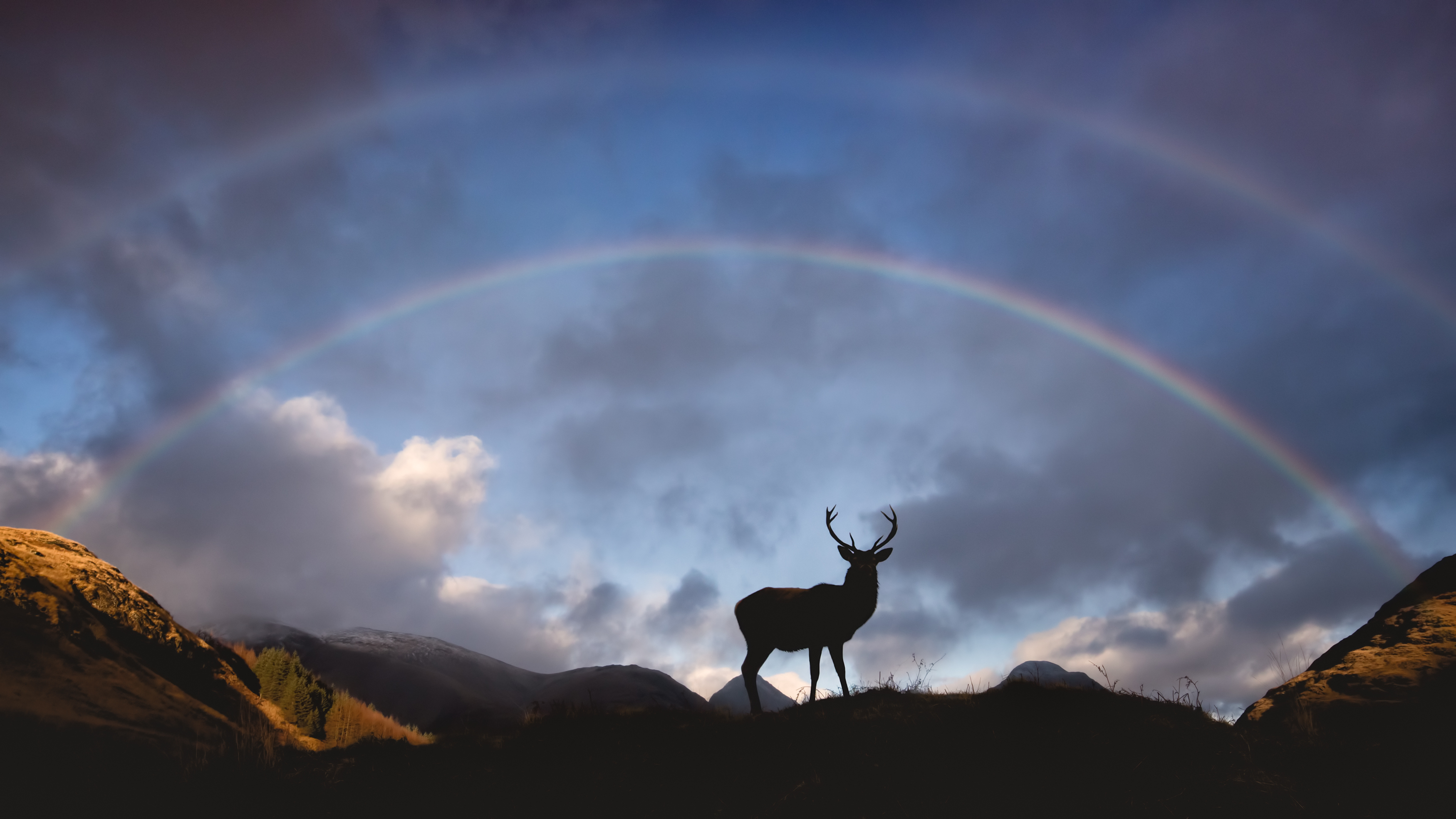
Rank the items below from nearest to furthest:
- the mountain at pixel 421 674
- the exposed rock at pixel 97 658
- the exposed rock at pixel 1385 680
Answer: the exposed rock at pixel 97 658, the exposed rock at pixel 1385 680, the mountain at pixel 421 674

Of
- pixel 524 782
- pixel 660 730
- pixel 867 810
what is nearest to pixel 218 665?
pixel 524 782

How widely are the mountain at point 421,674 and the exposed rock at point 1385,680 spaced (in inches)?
1976

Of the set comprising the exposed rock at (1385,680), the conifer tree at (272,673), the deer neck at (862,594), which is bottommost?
the exposed rock at (1385,680)

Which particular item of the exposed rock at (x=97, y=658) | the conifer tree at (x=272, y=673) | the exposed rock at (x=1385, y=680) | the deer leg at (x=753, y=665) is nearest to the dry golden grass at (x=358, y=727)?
the conifer tree at (x=272, y=673)

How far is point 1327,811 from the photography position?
21.5 feet

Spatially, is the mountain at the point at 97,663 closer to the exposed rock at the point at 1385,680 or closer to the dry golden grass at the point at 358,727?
the dry golden grass at the point at 358,727

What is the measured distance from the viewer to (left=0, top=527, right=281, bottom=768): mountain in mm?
7328

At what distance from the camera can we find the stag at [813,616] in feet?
Answer: 47.7

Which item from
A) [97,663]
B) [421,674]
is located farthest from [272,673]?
[421,674]

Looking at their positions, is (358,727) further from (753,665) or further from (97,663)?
(753,665)

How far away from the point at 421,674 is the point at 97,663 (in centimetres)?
6896

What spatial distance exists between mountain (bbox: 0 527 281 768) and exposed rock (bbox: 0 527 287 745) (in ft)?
0.04

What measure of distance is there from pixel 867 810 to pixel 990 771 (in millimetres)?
1529

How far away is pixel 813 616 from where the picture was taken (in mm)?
14914
